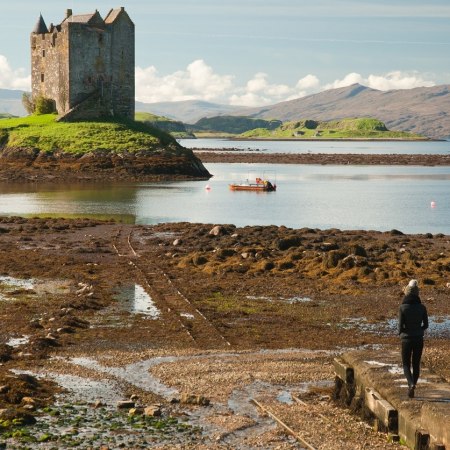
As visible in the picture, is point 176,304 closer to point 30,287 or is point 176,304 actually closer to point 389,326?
point 30,287

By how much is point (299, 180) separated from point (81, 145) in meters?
25.1

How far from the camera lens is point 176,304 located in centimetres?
3020

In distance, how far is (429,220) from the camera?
65.6 m

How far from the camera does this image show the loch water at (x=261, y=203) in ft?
207

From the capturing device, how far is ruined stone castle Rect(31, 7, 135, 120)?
105688 millimetres

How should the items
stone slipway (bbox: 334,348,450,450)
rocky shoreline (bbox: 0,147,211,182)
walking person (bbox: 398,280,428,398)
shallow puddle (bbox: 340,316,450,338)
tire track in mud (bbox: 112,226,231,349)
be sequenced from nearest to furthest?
stone slipway (bbox: 334,348,450,450), walking person (bbox: 398,280,428,398), tire track in mud (bbox: 112,226,231,349), shallow puddle (bbox: 340,316,450,338), rocky shoreline (bbox: 0,147,211,182)

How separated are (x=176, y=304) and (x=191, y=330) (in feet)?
13.2

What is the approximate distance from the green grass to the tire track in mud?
57919 mm

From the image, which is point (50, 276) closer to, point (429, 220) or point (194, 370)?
point (194, 370)

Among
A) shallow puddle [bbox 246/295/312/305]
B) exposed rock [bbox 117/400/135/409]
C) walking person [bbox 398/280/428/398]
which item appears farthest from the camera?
shallow puddle [bbox 246/295/312/305]

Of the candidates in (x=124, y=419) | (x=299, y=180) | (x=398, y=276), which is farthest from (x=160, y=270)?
(x=299, y=180)

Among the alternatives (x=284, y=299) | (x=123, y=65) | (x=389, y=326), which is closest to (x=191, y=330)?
(x=389, y=326)

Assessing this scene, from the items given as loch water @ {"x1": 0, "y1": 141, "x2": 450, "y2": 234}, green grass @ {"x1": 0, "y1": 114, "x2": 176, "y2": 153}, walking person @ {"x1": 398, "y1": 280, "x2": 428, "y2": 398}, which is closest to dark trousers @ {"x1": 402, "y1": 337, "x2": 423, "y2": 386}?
walking person @ {"x1": 398, "y1": 280, "x2": 428, "y2": 398}

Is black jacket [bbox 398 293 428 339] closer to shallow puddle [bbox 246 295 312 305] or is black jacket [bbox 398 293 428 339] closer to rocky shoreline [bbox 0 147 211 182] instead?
shallow puddle [bbox 246 295 312 305]
